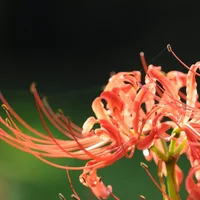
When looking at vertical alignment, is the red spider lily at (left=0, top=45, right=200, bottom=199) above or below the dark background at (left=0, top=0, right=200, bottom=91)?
below

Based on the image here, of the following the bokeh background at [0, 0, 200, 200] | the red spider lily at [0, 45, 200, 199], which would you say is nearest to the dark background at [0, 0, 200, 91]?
the bokeh background at [0, 0, 200, 200]

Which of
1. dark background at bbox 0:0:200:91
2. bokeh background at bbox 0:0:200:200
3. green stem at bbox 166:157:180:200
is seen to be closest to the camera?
green stem at bbox 166:157:180:200

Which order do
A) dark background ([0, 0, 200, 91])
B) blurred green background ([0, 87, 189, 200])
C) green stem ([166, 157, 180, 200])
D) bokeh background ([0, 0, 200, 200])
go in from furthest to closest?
dark background ([0, 0, 200, 91]) → bokeh background ([0, 0, 200, 200]) → blurred green background ([0, 87, 189, 200]) → green stem ([166, 157, 180, 200])

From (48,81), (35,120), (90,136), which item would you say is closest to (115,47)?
(48,81)

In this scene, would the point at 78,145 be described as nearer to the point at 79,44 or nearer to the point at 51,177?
the point at 51,177

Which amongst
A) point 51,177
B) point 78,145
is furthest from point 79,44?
point 78,145

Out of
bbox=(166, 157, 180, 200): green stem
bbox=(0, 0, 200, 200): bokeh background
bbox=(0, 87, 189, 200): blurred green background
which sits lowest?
bbox=(0, 87, 189, 200): blurred green background

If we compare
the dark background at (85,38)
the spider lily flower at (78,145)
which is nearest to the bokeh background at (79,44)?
the dark background at (85,38)

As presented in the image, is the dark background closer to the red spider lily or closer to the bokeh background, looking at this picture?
the bokeh background

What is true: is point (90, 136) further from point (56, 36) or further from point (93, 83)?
point (56, 36)
